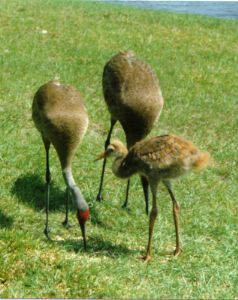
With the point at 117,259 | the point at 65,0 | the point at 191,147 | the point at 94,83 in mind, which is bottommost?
the point at 65,0

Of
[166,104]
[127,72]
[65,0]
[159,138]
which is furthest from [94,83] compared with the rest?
[65,0]

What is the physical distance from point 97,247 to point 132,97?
5.74 ft

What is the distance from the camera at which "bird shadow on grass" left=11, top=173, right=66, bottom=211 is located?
6203 mm

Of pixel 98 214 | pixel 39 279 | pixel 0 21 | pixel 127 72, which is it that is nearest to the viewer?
pixel 39 279

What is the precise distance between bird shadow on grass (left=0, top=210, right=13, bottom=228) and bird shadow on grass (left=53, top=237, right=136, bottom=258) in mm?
548

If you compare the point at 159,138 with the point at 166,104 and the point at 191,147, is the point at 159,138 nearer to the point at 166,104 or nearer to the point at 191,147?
the point at 191,147

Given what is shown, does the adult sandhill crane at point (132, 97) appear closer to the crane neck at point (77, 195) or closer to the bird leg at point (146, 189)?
the bird leg at point (146, 189)

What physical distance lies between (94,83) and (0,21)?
4171 millimetres

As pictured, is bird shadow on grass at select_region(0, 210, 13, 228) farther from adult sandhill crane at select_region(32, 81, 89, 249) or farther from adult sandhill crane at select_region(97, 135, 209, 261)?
adult sandhill crane at select_region(97, 135, 209, 261)

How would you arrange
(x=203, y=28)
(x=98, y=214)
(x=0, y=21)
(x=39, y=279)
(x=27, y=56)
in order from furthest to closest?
(x=203, y=28), (x=0, y=21), (x=27, y=56), (x=98, y=214), (x=39, y=279)

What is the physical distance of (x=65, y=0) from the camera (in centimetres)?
1836

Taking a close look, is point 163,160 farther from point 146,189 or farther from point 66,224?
point 66,224

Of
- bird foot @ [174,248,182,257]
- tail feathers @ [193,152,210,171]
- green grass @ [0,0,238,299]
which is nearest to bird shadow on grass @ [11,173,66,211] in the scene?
green grass @ [0,0,238,299]

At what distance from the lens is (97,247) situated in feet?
17.5
